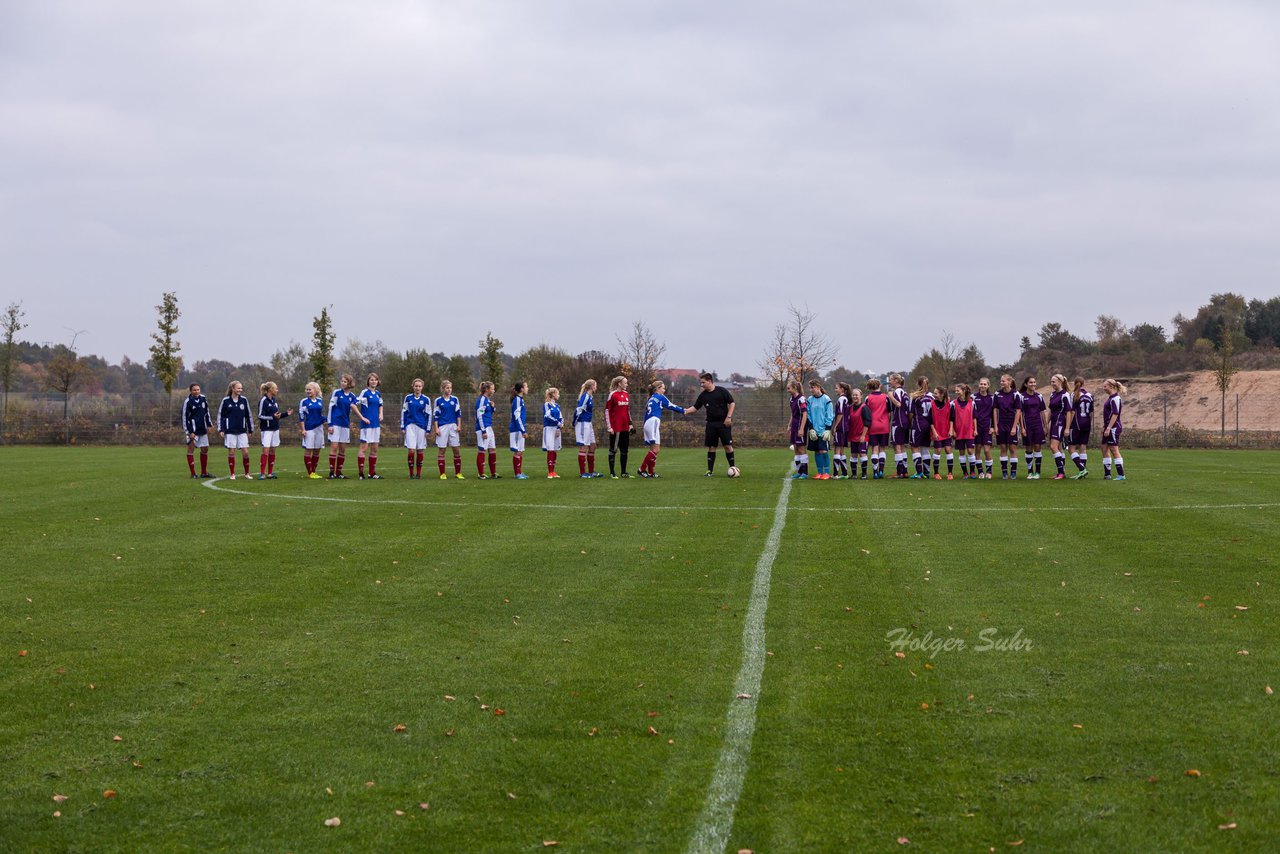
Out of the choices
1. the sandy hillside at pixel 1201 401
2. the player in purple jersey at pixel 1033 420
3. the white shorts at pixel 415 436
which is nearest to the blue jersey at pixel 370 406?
the white shorts at pixel 415 436

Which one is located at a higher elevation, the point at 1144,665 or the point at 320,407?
the point at 320,407

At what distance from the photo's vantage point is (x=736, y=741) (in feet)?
18.8

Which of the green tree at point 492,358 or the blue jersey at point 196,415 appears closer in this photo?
the blue jersey at point 196,415

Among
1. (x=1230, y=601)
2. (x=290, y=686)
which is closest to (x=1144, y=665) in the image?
(x=1230, y=601)

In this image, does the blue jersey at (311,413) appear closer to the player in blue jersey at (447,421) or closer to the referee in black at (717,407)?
the player in blue jersey at (447,421)

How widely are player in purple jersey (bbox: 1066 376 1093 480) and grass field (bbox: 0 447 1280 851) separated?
892 centimetres

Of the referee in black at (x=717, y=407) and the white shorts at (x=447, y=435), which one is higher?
the referee in black at (x=717, y=407)

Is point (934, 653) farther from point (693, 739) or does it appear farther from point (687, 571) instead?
point (687, 571)

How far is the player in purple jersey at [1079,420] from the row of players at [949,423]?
0.02m

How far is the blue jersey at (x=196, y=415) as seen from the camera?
22981 mm

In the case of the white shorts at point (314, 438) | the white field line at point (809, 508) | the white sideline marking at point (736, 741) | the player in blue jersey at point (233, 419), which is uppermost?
the player in blue jersey at point (233, 419)

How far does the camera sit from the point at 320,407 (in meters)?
23.2

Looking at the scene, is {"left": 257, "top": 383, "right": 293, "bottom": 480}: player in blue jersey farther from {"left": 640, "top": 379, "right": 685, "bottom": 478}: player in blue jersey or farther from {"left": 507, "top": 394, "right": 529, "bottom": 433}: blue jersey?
{"left": 640, "top": 379, "right": 685, "bottom": 478}: player in blue jersey

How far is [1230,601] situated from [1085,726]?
13.6 ft
